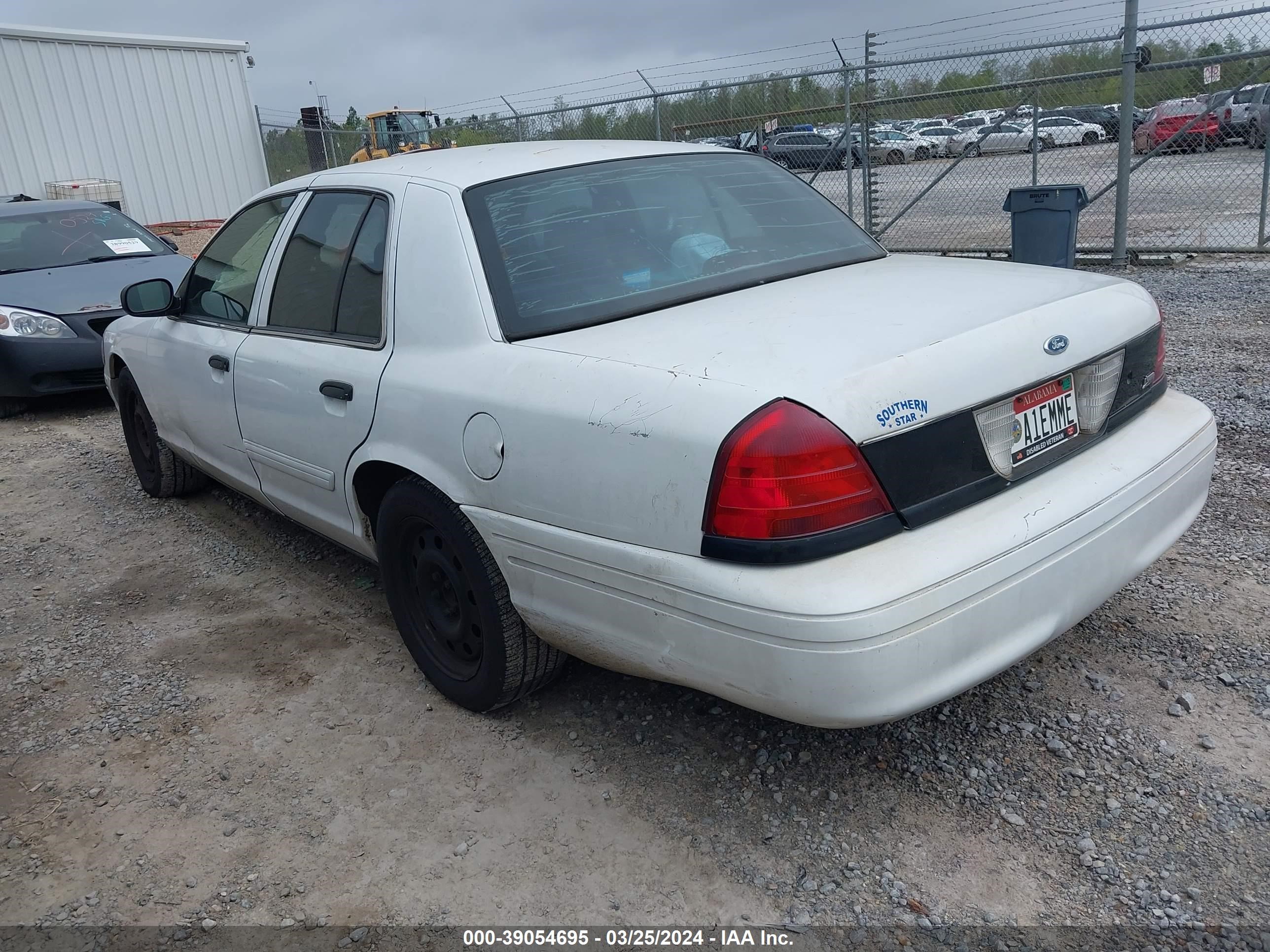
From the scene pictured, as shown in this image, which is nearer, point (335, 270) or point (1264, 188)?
point (335, 270)

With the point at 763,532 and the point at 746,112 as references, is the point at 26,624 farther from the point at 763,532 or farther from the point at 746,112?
the point at 746,112

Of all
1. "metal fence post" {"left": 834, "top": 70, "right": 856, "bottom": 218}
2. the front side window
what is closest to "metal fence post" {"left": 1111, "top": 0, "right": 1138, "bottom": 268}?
"metal fence post" {"left": 834, "top": 70, "right": 856, "bottom": 218}

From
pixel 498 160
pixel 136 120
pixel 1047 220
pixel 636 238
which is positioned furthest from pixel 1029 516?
pixel 136 120

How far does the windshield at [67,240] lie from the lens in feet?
26.4

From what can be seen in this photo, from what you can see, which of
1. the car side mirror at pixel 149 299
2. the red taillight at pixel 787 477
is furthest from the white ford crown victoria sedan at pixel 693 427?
the car side mirror at pixel 149 299

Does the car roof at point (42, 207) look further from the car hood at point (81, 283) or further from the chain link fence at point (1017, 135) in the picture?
the chain link fence at point (1017, 135)

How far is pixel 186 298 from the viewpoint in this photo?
4395mm

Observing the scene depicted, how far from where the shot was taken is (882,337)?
236 cm

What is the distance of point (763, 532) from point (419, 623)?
1.52m

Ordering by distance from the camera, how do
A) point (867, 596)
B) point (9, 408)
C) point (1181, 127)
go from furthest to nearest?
point (1181, 127)
point (9, 408)
point (867, 596)

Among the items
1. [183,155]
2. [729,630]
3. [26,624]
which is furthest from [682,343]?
[183,155]

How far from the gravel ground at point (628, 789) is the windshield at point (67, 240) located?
5171mm

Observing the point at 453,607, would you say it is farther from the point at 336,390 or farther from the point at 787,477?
the point at 787,477

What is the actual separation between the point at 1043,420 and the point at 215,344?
3.06 metres
